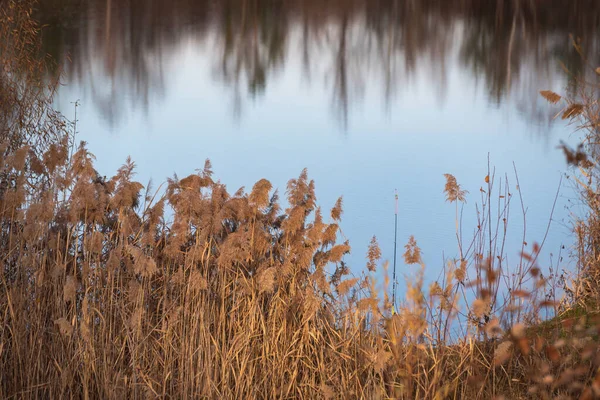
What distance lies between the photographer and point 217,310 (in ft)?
12.8

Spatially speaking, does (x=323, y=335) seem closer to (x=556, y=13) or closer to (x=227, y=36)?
(x=227, y=36)

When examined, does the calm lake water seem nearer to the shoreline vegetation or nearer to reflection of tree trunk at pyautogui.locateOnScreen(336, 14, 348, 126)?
reflection of tree trunk at pyautogui.locateOnScreen(336, 14, 348, 126)

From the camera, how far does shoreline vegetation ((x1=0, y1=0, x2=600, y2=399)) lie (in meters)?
3.66

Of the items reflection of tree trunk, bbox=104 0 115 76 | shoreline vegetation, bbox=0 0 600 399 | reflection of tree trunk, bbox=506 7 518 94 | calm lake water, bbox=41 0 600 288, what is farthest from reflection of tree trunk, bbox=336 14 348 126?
shoreline vegetation, bbox=0 0 600 399

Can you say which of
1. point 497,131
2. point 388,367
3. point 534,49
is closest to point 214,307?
point 388,367

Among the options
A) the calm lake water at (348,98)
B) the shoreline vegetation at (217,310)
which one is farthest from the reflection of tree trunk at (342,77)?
the shoreline vegetation at (217,310)

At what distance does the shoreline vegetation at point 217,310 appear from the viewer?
366cm

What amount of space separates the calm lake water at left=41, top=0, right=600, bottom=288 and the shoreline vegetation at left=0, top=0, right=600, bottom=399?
6.74 ft

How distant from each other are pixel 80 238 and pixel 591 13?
1988 centimetres

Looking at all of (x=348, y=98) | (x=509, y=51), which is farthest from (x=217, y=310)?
(x=509, y=51)

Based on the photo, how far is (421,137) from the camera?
12562 mm

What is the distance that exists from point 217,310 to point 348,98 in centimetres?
1121

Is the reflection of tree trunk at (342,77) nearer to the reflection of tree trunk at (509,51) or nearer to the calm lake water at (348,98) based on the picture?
the calm lake water at (348,98)

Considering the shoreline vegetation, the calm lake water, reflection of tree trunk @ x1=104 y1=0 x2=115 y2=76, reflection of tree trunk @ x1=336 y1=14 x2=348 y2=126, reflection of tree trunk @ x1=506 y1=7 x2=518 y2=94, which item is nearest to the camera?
the shoreline vegetation
